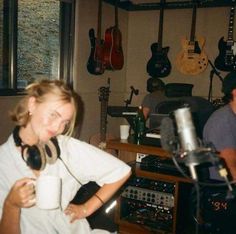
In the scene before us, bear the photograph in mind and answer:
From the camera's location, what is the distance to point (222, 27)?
5.08 metres

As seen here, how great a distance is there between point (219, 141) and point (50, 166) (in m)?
1.18

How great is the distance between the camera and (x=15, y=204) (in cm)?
134

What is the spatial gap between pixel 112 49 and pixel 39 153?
143 inches

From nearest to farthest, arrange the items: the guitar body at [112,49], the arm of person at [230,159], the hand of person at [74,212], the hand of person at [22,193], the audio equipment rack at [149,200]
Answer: the hand of person at [22,193] < the hand of person at [74,212] < the arm of person at [230,159] < the audio equipment rack at [149,200] < the guitar body at [112,49]

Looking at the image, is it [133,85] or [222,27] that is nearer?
[222,27]

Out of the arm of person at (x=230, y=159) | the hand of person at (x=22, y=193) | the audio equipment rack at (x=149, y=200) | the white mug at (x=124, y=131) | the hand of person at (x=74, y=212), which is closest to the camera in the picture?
the hand of person at (x=22, y=193)

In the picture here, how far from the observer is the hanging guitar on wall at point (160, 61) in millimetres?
5227

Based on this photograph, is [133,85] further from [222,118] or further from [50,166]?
[50,166]

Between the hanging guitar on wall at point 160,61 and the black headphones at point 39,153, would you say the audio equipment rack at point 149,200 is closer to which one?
the black headphones at point 39,153

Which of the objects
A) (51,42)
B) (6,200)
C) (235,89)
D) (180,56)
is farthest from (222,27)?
(6,200)

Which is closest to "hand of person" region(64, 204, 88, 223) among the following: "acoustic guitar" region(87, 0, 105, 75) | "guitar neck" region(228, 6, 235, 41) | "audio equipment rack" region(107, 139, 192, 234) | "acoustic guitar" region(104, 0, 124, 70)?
"audio equipment rack" region(107, 139, 192, 234)

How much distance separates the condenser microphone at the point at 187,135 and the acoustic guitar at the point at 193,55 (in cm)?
430

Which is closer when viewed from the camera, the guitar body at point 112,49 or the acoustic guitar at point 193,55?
the guitar body at point 112,49

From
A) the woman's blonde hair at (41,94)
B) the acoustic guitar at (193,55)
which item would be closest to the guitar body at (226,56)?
the acoustic guitar at (193,55)
